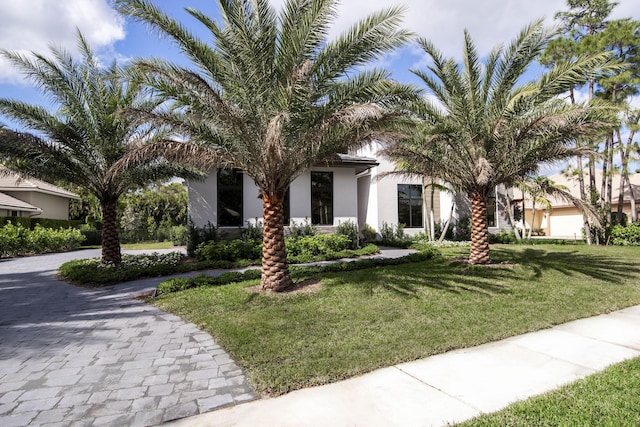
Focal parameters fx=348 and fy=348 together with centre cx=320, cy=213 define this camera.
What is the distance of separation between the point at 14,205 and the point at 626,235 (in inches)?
1408

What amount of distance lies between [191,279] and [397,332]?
237 inches

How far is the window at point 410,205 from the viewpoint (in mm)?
20906

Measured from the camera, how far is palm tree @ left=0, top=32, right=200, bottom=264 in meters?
10.8

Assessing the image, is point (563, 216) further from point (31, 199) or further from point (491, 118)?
point (31, 199)

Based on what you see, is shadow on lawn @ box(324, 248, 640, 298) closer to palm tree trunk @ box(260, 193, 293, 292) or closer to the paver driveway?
palm tree trunk @ box(260, 193, 293, 292)

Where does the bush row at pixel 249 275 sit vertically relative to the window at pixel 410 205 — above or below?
below

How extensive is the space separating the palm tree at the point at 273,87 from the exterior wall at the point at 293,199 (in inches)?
277

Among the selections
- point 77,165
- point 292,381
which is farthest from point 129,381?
point 77,165

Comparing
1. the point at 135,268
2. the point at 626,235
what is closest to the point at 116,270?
the point at 135,268

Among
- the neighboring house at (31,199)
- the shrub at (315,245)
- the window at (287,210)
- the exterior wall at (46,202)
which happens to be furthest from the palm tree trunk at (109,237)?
the exterior wall at (46,202)

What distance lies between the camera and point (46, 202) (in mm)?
27281

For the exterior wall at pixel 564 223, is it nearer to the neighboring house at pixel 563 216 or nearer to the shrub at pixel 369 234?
the neighboring house at pixel 563 216

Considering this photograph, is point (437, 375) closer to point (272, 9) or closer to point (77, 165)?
point (272, 9)

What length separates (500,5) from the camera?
10.1 meters
